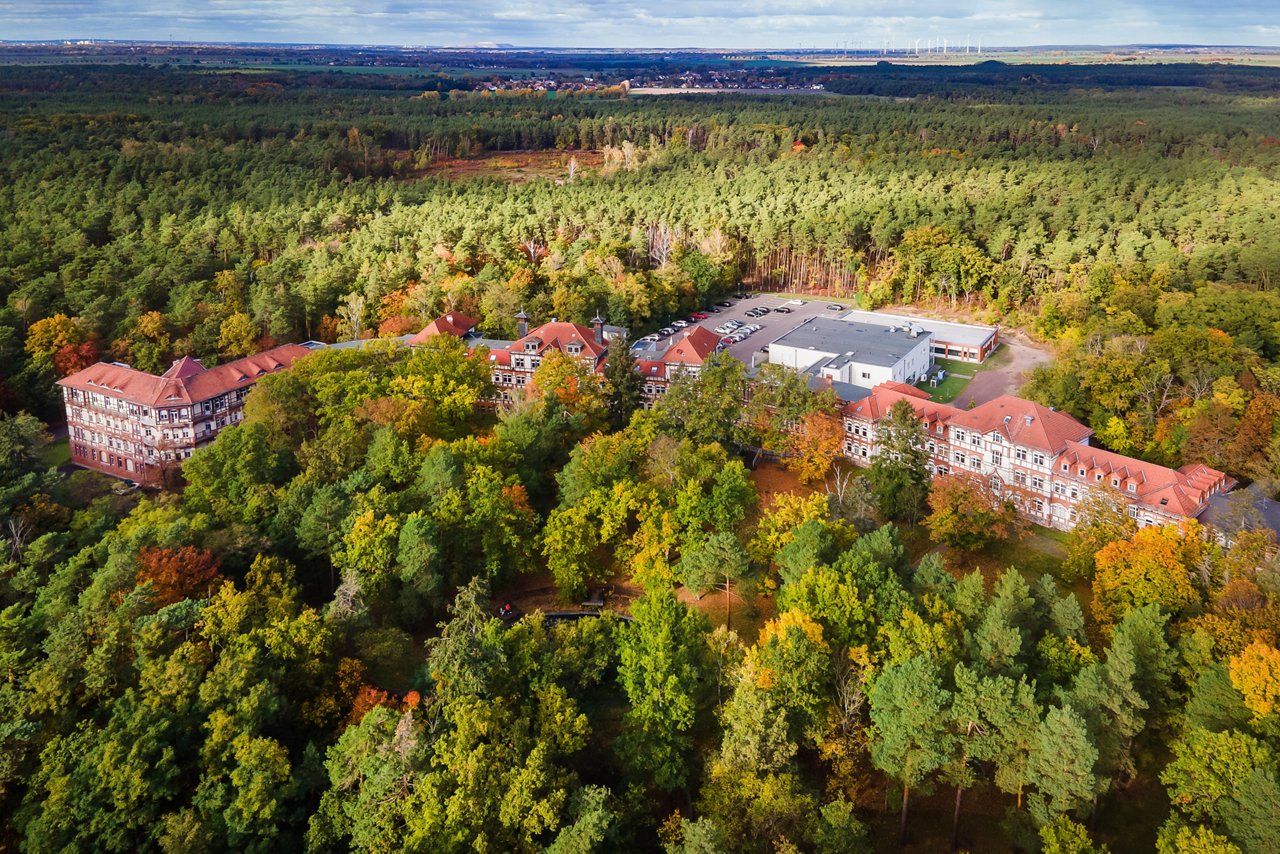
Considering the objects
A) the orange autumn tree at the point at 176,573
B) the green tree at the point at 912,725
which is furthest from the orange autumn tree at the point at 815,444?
the orange autumn tree at the point at 176,573

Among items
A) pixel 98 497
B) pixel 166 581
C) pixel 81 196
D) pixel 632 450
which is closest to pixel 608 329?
pixel 632 450

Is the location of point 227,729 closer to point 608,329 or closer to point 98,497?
point 98,497

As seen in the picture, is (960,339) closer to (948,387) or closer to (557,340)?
(948,387)

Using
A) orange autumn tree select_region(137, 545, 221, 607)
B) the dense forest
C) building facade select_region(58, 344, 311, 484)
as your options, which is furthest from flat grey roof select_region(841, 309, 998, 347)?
orange autumn tree select_region(137, 545, 221, 607)

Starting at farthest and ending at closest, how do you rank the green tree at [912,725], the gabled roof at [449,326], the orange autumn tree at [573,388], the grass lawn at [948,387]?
the gabled roof at [449,326], the grass lawn at [948,387], the orange autumn tree at [573,388], the green tree at [912,725]

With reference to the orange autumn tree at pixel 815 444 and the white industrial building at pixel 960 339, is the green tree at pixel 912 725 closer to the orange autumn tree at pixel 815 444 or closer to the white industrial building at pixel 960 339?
the orange autumn tree at pixel 815 444

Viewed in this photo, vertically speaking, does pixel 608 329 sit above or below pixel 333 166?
below
